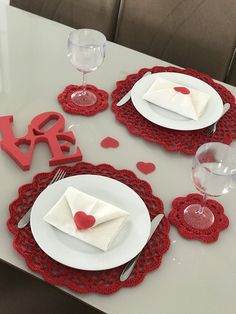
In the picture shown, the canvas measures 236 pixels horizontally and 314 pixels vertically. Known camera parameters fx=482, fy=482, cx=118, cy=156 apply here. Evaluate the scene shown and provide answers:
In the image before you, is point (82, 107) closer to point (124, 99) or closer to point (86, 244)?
point (124, 99)

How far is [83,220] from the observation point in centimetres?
98

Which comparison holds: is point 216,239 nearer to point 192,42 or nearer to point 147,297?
point 147,297

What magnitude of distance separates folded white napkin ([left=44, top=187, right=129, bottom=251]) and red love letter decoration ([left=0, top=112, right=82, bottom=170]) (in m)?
0.14

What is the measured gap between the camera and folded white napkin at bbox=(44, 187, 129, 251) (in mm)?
→ 965

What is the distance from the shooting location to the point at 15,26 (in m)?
1.58

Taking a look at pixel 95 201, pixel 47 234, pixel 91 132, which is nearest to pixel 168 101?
pixel 91 132

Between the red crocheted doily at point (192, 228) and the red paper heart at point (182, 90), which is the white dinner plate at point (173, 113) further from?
the red crocheted doily at point (192, 228)

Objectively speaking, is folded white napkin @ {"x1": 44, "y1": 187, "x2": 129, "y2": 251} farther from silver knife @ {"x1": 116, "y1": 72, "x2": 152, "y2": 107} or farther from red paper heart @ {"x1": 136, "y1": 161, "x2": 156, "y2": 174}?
silver knife @ {"x1": 116, "y1": 72, "x2": 152, "y2": 107}

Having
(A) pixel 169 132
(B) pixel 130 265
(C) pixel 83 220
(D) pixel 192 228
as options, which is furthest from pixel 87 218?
(A) pixel 169 132

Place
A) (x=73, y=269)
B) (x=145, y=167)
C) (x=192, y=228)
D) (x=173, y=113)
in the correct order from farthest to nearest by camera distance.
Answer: (x=173, y=113) < (x=145, y=167) < (x=192, y=228) < (x=73, y=269)

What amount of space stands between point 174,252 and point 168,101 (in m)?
0.46

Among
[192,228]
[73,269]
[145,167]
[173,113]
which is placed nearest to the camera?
[73,269]

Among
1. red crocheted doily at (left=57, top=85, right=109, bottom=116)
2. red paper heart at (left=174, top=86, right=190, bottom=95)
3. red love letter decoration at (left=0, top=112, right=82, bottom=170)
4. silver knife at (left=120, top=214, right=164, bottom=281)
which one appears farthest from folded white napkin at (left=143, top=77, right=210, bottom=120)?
silver knife at (left=120, top=214, right=164, bottom=281)

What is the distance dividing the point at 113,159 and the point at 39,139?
19 cm
